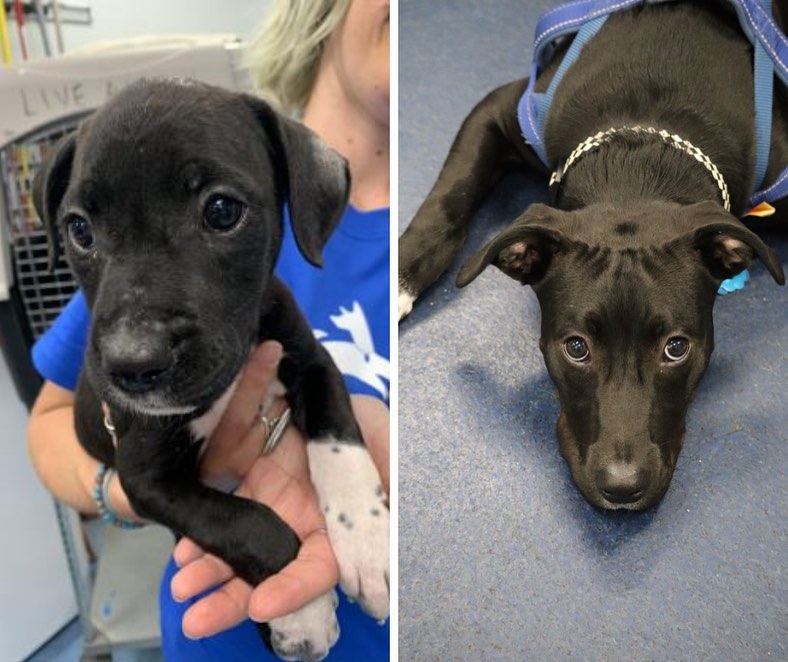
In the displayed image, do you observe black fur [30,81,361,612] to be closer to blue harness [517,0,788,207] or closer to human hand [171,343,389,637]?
human hand [171,343,389,637]

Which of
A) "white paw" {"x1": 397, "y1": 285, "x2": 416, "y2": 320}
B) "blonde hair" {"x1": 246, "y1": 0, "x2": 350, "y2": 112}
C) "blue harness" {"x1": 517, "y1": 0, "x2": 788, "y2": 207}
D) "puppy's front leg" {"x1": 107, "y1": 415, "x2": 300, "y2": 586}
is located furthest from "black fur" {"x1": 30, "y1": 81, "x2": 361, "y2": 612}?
"blue harness" {"x1": 517, "y1": 0, "x2": 788, "y2": 207}

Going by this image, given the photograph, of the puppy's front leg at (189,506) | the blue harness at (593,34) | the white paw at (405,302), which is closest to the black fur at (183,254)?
the puppy's front leg at (189,506)

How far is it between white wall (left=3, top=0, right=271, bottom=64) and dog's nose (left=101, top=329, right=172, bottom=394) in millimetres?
422

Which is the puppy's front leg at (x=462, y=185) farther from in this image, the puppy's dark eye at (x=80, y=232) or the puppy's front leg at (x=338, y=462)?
the puppy's dark eye at (x=80, y=232)

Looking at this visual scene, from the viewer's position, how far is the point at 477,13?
0.68 metres

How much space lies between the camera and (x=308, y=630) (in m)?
0.44

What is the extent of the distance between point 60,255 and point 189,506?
0.65 ft

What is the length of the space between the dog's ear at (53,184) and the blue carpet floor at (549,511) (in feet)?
0.80

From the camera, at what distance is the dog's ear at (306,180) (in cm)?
46

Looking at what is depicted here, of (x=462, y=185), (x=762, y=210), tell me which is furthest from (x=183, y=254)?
(x=762, y=210)

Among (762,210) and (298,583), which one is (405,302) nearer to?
(298,583)

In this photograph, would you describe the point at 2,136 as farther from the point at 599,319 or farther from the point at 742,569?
the point at 742,569

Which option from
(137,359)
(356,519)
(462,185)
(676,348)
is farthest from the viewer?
(462,185)

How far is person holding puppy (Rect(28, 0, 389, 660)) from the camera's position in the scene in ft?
1.45
